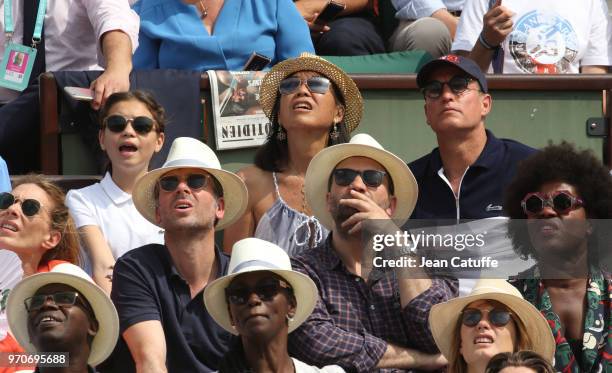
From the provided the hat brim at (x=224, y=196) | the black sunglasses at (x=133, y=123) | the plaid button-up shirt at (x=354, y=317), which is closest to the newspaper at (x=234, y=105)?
the black sunglasses at (x=133, y=123)

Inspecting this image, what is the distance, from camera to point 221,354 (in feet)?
18.9

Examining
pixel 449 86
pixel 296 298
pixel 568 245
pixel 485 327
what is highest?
pixel 449 86

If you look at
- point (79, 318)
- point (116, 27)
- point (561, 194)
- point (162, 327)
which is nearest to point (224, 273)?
point (162, 327)

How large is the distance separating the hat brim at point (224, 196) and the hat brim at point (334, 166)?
0.27m

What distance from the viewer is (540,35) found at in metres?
7.91

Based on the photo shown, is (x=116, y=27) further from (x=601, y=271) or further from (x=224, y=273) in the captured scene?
(x=601, y=271)

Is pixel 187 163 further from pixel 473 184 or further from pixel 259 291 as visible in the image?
pixel 473 184

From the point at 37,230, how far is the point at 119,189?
1.82 ft

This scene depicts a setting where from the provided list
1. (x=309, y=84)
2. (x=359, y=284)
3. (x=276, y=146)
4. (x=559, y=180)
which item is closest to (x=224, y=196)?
(x=359, y=284)

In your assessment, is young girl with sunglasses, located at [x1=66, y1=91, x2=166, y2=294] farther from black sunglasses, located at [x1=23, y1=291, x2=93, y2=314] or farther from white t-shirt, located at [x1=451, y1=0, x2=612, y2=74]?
white t-shirt, located at [x1=451, y1=0, x2=612, y2=74]

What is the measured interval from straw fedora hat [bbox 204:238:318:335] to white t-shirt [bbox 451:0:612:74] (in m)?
2.69

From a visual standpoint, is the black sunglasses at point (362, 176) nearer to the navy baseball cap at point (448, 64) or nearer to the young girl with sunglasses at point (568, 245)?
the young girl with sunglasses at point (568, 245)

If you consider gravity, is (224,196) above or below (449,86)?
below

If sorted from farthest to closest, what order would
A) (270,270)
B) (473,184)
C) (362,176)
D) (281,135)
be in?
1. (281,135)
2. (473,184)
3. (362,176)
4. (270,270)
